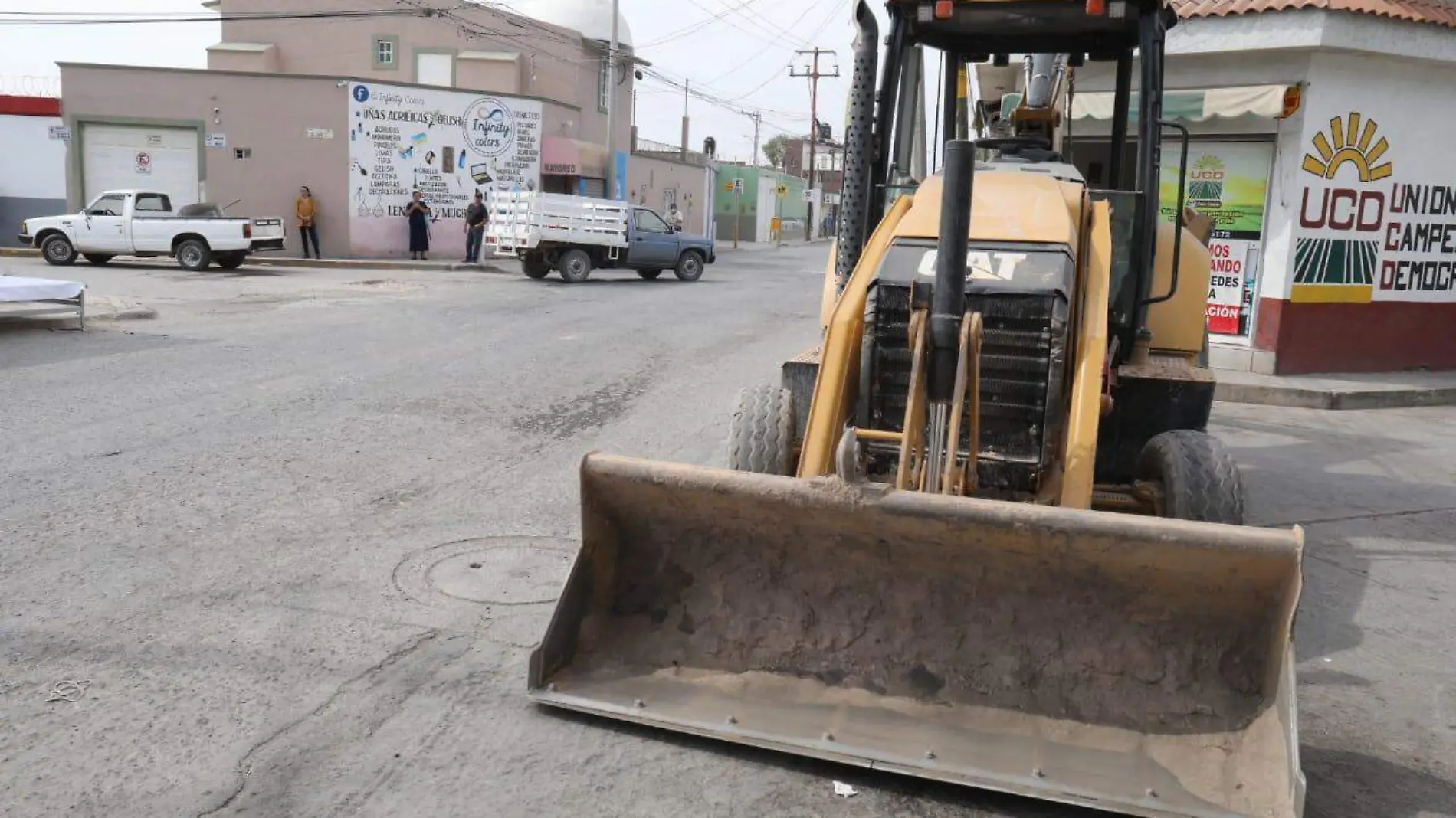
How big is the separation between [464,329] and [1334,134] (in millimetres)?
10328

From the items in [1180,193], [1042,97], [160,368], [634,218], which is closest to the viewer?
[1180,193]

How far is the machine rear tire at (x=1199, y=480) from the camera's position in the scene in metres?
5.11

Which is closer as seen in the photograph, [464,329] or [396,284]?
[464,329]

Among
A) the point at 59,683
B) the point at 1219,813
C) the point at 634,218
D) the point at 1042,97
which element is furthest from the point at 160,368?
the point at 634,218

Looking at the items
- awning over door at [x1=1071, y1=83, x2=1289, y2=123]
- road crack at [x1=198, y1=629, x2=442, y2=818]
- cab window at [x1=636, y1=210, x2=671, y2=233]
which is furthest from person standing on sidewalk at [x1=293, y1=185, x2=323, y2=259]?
road crack at [x1=198, y1=629, x2=442, y2=818]

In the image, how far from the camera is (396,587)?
548 cm

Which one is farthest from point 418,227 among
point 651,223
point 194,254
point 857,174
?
point 857,174

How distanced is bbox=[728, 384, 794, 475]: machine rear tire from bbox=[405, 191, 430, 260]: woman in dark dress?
26.6m

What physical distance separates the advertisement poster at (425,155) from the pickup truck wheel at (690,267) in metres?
9.12

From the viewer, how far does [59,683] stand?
14.0ft

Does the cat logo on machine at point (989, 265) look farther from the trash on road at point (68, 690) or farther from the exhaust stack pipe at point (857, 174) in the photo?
the trash on road at point (68, 690)

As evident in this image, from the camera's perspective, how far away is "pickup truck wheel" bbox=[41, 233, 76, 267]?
25766 millimetres

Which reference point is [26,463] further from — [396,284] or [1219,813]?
[396,284]

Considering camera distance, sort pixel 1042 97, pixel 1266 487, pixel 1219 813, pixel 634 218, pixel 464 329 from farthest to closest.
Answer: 1. pixel 634 218
2. pixel 464 329
3. pixel 1266 487
4. pixel 1042 97
5. pixel 1219 813
